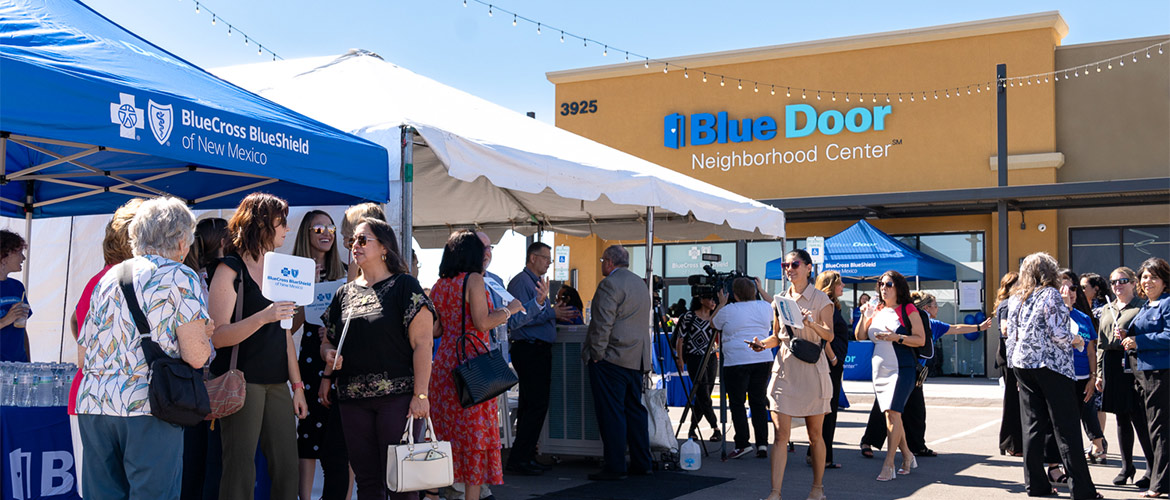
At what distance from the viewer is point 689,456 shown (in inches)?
333

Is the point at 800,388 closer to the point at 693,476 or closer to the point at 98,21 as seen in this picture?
the point at 693,476

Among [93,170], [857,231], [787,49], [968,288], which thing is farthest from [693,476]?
[787,49]

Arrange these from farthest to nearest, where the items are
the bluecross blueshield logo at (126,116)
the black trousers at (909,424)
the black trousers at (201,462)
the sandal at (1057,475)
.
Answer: the black trousers at (909,424) < the sandal at (1057,475) < the black trousers at (201,462) < the bluecross blueshield logo at (126,116)

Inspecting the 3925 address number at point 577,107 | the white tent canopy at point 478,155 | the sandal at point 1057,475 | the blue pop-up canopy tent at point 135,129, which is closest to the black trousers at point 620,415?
the white tent canopy at point 478,155

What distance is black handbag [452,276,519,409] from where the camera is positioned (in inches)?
226

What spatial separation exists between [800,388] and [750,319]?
102 inches

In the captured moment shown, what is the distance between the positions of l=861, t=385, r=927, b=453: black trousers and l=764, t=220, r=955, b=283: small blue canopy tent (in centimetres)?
1032

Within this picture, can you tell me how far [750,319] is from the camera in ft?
30.3

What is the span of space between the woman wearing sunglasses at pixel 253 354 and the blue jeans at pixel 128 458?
0.61m

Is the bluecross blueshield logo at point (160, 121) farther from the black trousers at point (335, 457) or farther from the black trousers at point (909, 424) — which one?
the black trousers at point (909, 424)

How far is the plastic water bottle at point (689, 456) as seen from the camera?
8.44 meters

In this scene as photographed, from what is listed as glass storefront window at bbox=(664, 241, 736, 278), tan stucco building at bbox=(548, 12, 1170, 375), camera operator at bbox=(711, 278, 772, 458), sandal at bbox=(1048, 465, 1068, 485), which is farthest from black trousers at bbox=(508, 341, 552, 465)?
glass storefront window at bbox=(664, 241, 736, 278)

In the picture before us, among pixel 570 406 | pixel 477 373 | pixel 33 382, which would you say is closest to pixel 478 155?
pixel 477 373

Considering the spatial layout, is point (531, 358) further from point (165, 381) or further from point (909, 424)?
point (165, 381)
